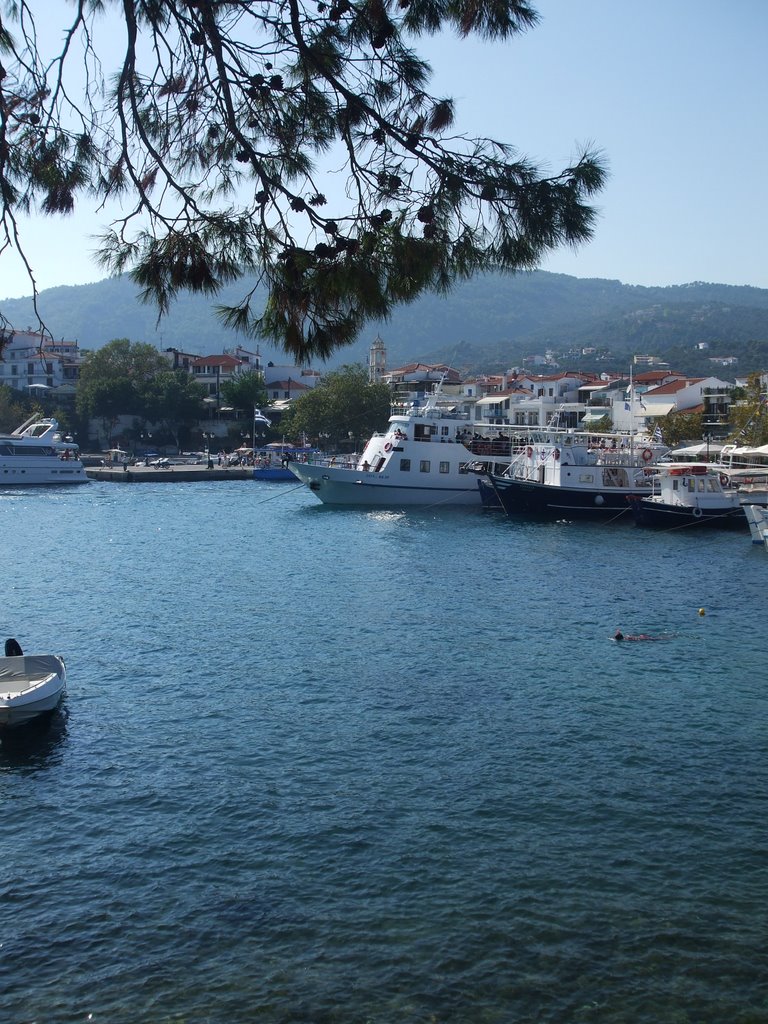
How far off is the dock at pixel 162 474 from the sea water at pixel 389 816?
43.2m

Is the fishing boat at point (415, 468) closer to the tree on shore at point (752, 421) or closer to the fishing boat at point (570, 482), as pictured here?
the fishing boat at point (570, 482)

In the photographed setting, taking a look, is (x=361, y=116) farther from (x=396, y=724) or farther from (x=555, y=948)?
(x=396, y=724)

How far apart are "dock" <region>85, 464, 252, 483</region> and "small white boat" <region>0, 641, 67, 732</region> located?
5095cm

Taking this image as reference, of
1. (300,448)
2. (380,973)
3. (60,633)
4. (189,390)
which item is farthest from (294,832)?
(189,390)

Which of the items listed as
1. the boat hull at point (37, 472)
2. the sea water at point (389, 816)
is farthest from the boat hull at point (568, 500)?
the boat hull at point (37, 472)

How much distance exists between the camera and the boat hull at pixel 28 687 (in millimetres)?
13648

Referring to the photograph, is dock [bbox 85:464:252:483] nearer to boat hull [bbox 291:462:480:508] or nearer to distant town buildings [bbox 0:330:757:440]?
distant town buildings [bbox 0:330:757:440]

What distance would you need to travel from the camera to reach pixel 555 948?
28.7 feet

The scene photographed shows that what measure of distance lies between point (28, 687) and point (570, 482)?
31790 mm

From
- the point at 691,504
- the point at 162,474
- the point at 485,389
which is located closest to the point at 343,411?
the point at 162,474

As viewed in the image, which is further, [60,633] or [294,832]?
[60,633]

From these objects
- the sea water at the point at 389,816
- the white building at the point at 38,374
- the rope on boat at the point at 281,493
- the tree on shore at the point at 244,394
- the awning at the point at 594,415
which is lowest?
the sea water at the point at 389,816

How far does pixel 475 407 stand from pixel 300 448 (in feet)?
78.6

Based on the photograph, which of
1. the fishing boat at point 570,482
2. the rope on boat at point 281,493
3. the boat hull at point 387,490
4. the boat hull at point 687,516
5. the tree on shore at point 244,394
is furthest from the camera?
the tree on shore at point 244,394
